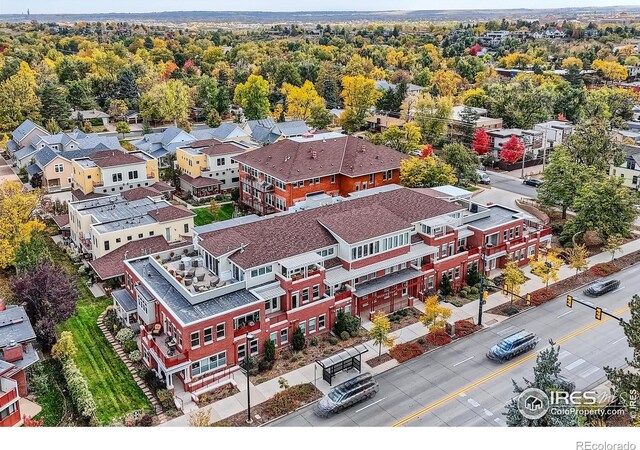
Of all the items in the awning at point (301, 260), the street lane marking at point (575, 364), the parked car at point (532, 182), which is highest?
the awning at point (301, 260)

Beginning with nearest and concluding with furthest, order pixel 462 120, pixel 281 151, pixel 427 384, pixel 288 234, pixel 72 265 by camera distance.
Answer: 1. pixel 427 384
2. pixel 288 234
3. pixel 72 265
4. pixel 281 151
5. pixel 462 120

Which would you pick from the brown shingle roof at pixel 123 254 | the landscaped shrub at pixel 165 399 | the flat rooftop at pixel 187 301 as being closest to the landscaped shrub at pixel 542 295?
the flat rooftop at pixel 187 301

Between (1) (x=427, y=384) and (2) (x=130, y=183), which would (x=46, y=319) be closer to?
(1) (x=427, y=384)

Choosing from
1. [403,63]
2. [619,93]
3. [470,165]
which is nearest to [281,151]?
[470,165]

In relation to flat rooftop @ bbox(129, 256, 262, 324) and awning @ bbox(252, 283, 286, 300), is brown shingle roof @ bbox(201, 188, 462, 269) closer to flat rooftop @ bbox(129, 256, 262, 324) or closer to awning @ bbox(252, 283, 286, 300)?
awning @ bbox(252, 283, 286, 300)

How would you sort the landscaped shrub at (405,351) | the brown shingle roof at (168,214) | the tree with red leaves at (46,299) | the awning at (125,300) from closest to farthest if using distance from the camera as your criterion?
the landscaped shrub at (405,351)
the tree with red leaves at (46,299)
the awning at (125,300)
the brown shingle roof at (168,214)

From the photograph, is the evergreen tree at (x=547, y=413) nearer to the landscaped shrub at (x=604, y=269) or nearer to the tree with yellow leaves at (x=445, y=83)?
the landscaped shrub at (x=604, y=269)

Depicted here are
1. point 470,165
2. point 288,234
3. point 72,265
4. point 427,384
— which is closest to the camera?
point 427,384
